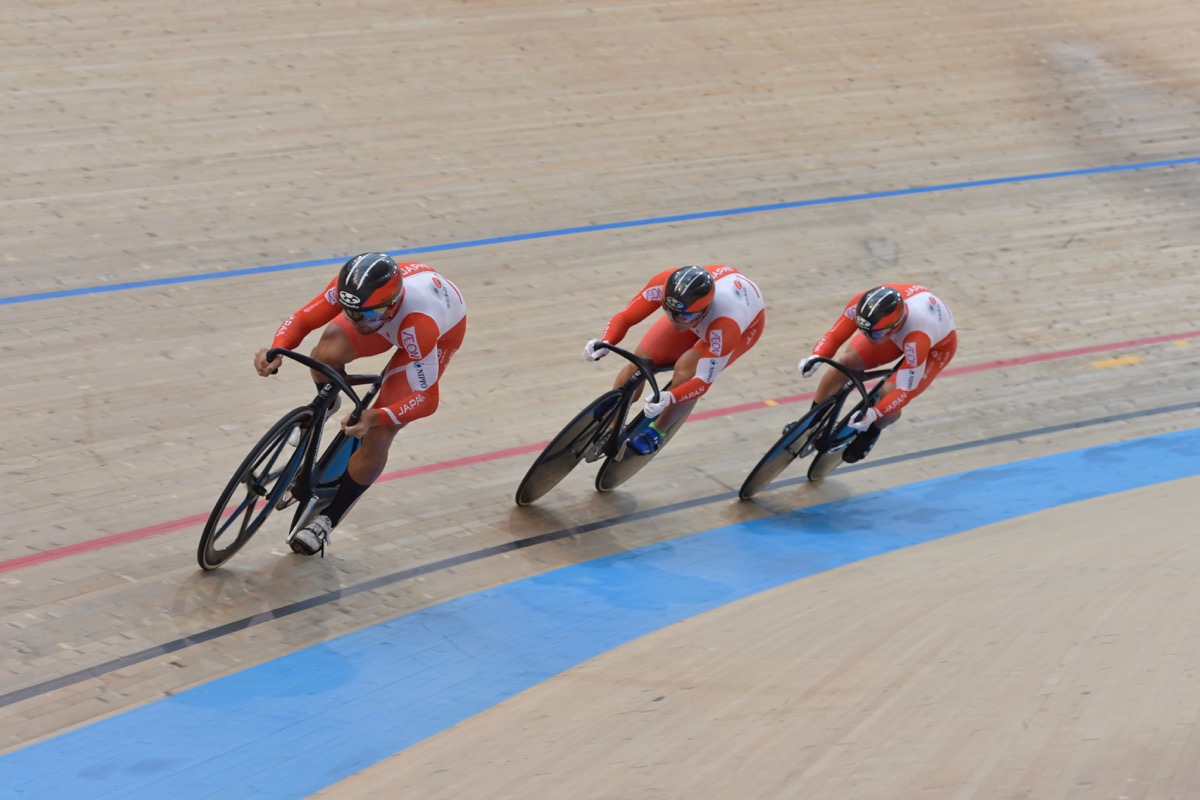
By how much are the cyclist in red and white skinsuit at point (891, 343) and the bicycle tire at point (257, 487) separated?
7.12 feet

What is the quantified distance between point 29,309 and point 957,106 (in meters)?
6.87

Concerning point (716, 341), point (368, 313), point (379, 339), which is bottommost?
point (716, 341)

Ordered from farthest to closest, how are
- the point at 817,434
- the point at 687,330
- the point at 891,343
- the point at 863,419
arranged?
the point at 891,343, the point at 817,434, the point at 863,419, the point at 687,330

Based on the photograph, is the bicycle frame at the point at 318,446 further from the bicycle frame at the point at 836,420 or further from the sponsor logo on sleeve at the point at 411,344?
the bicycle frame at the point at 836,420

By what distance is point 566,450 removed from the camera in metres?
4.89

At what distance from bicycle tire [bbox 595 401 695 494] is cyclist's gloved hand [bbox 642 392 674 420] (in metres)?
0.37

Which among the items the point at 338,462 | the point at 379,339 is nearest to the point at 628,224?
the point at 379,339

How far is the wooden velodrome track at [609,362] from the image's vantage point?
3027 millimetres

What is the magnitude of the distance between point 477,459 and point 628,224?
8.94 ft

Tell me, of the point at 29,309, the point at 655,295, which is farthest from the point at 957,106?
the point at 29,309

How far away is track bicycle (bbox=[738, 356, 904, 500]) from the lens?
17.2 ft

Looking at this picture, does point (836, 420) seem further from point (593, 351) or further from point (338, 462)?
point (338, 462)

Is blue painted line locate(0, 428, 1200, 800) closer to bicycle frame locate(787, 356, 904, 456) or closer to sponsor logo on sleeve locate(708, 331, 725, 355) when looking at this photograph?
bicycle frame locate(787, 356, 904, 456)

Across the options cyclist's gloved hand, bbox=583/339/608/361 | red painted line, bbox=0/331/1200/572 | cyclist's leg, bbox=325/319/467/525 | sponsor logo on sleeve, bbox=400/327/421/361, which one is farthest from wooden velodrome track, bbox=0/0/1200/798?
sponsor logo on sleeve, bbox=400/327/421/361
